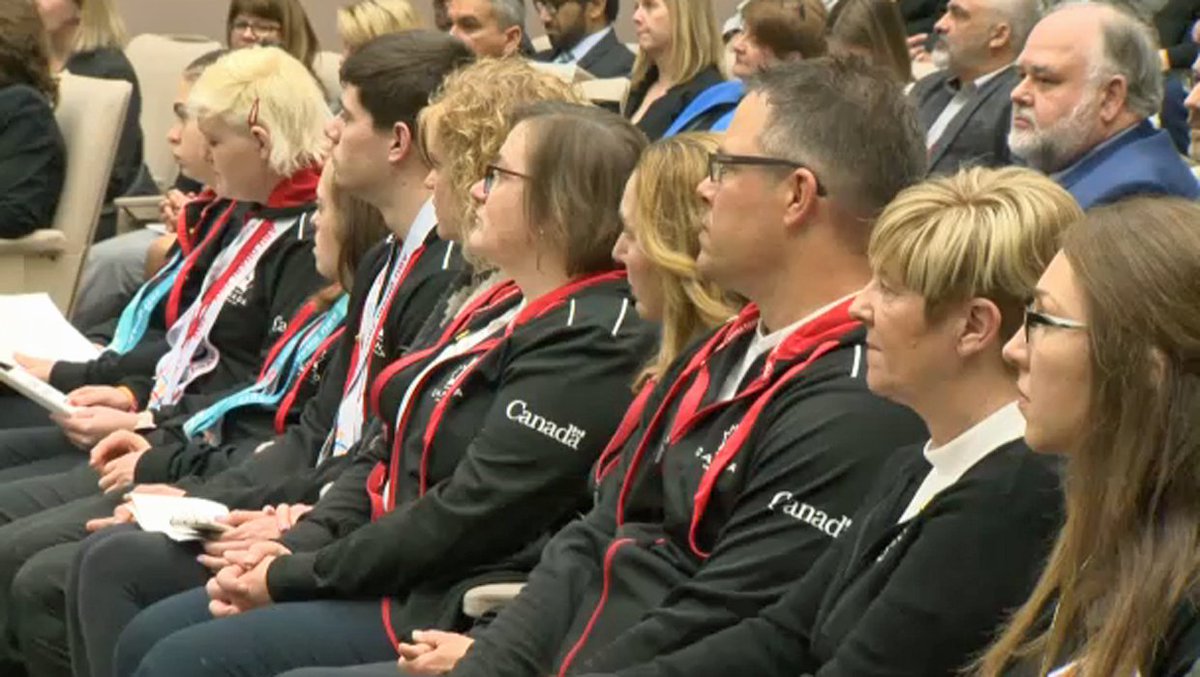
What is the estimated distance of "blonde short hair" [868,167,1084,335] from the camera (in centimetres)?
217

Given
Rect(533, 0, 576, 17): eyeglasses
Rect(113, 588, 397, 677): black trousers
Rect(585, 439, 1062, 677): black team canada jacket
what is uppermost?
Rect(585, 439, 1062, 677): black team canada jacket

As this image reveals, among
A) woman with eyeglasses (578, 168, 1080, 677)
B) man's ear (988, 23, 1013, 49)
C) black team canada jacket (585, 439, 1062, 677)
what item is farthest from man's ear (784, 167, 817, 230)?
man's ear (988, 23, 1013, 49)

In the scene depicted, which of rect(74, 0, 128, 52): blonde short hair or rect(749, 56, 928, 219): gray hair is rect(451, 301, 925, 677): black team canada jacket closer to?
rect(749, 56, 928, 219): gray hair

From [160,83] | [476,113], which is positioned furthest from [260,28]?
[476,113]

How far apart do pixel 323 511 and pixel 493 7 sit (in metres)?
3.37

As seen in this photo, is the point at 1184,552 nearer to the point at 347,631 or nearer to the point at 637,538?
the point at 637,538

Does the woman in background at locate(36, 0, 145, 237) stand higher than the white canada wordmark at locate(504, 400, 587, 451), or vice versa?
the white canada wordmark at locate(504, 400, 587, 451)

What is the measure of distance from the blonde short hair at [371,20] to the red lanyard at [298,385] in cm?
195

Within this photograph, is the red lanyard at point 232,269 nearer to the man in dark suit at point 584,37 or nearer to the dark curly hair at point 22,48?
the dark curly hair at point 22,48

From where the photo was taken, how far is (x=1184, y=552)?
1.80m

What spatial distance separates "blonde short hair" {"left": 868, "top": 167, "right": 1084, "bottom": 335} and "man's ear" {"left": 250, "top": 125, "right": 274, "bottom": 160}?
2281 mm

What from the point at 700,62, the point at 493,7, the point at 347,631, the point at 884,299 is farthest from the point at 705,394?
the point at 493,7

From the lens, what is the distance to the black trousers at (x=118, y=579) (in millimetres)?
3424

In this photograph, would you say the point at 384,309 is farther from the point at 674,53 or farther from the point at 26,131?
the point at 674,53
